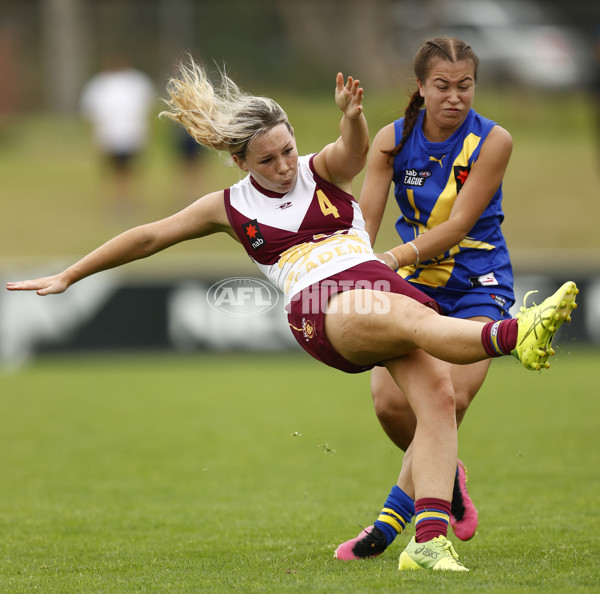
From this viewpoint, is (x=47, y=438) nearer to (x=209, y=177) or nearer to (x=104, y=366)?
(x=104, y=366)

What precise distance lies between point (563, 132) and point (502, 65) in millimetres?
2096

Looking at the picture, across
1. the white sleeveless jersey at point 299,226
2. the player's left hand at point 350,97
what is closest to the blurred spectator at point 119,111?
the white sleeveless jersey at point 299,226

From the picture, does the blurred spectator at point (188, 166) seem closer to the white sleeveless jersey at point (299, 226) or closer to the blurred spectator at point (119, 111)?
the blurred spectator at point (119, 111)

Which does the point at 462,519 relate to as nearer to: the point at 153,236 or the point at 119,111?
the point at 153,236

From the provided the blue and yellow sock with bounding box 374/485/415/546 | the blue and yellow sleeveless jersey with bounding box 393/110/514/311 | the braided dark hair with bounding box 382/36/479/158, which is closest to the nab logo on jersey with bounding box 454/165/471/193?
the blue and yellow sleeveless jersey with bounding box 393/110/514/311

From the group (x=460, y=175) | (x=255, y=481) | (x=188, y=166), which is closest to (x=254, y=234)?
(x=460, y=175)

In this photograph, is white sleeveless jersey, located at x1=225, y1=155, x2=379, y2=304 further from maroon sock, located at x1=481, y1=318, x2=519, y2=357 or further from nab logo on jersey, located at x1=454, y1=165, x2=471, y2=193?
maroon sock, located at x1=481, y1=318, x2=519, y2=357

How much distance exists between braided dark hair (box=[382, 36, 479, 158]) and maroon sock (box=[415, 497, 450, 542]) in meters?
1.50

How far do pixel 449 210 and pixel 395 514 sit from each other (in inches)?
51.4

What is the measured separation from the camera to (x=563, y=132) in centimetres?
2095

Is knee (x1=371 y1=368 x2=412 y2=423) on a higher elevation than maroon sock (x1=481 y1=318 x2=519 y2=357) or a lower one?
lower

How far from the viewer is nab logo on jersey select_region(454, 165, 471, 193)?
4.52m

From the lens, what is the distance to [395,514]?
4.57 meters

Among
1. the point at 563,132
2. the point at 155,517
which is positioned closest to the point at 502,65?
the point at 563,132
